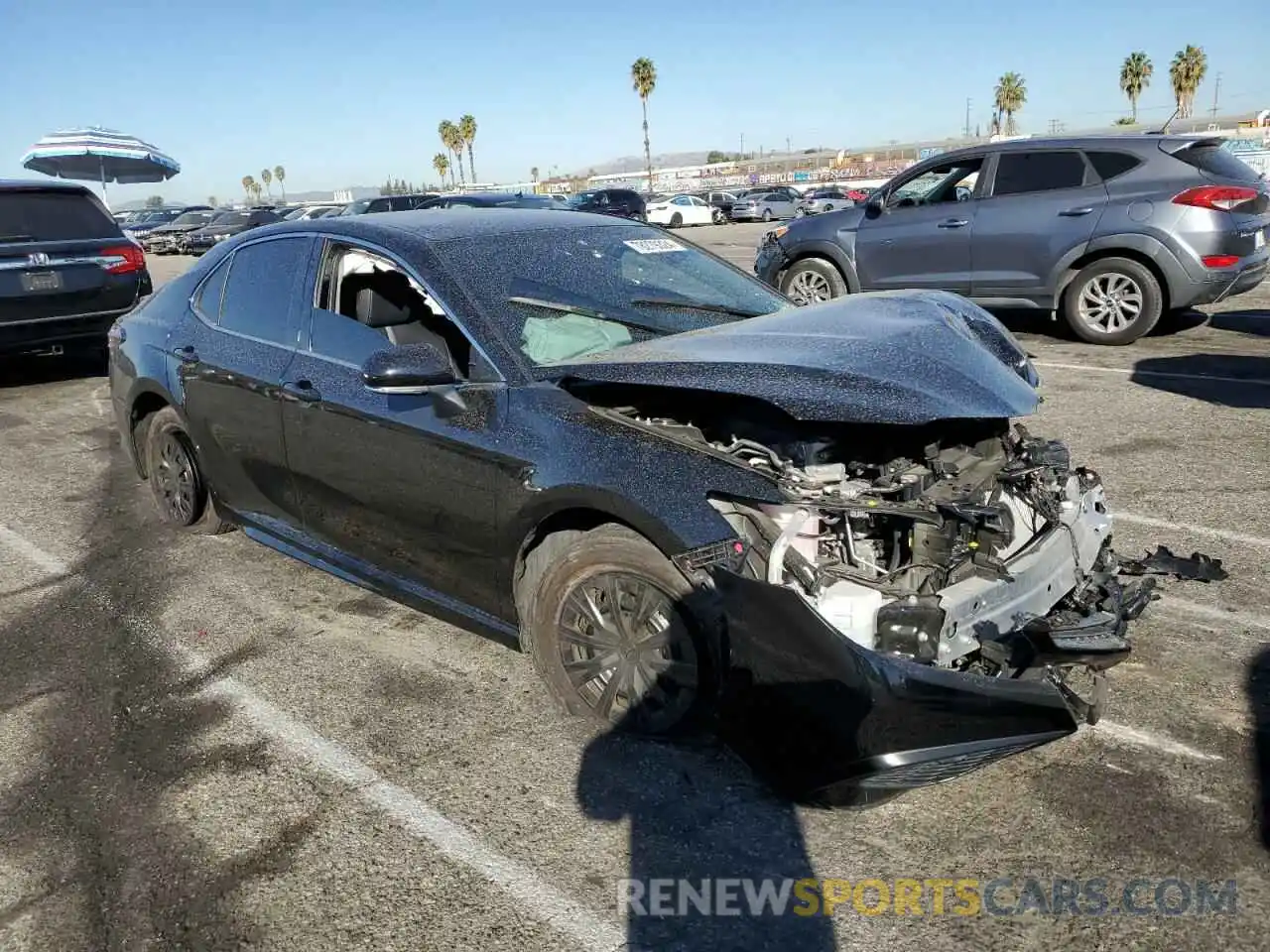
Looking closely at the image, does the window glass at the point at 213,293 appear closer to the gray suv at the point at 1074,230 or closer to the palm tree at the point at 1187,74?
the gray suv at the point at 1074,230

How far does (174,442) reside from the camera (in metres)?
5.14

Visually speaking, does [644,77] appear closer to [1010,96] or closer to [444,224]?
[1010,96]

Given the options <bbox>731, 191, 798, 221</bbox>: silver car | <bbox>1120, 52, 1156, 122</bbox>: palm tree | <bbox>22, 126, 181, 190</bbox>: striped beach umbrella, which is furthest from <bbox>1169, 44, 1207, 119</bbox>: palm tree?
<bbox>22, 126, 181, 190</bbox>: striped beach umbrella

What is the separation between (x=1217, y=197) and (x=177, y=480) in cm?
857

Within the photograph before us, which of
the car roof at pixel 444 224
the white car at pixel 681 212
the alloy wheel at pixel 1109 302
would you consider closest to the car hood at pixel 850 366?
the car roof at pixel 444 224

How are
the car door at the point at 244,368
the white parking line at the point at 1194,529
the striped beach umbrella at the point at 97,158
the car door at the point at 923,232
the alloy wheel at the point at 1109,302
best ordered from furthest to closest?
the striped beach umbrella at the point at 97,158
the car door at the point at 923,232
the alloy wheel at the point at 1109,302
the white parking line at the point at 1194,529
the car door at the point at 244,368

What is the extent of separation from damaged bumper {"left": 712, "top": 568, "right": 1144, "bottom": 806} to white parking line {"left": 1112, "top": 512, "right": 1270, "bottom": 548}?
2436 mm

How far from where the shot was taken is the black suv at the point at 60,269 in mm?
8891

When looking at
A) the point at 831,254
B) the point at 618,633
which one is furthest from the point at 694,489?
the point at 831,254

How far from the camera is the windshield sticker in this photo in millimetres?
4310

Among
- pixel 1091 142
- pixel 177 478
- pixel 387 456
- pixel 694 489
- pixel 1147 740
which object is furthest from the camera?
pixel 1091 142

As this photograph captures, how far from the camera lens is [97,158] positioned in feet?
133

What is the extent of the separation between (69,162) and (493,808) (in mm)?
47349

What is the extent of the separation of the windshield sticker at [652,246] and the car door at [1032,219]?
5918 millimetres
